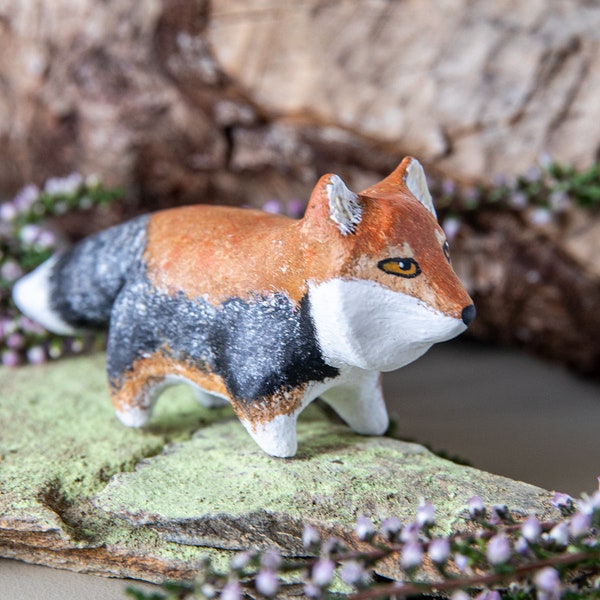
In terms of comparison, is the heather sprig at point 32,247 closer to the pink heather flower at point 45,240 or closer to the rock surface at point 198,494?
the pink heather flower at point 45,240

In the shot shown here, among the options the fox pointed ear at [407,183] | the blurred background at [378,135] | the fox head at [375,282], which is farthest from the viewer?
the blurred background at [378,135]

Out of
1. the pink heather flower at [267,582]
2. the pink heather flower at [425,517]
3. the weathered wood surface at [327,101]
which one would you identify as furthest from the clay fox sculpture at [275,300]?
the weathered wood surface at [327,101]

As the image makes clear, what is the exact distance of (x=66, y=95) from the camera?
6.23 feet

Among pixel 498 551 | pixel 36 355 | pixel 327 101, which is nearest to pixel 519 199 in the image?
pixel 327 101

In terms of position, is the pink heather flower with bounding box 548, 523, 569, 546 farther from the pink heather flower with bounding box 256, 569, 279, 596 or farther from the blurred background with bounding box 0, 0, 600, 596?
the blurred background with bounding box 0, 0, 600, 596

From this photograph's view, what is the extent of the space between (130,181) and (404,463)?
42.8 inches

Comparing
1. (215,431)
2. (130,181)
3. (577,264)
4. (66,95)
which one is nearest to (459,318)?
(215,431)

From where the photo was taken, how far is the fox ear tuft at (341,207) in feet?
3.46

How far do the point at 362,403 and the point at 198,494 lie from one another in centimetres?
33

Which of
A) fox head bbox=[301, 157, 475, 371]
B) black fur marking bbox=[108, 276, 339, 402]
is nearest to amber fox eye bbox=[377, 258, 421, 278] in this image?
fox head bbox=[301, 157, 475, 371]

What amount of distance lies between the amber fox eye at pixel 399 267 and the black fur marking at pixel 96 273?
463 millimetres

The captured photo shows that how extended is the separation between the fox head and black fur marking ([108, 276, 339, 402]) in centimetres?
5

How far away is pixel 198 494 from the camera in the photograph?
115 centimetres

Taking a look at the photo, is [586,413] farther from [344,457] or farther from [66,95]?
[66,95]
